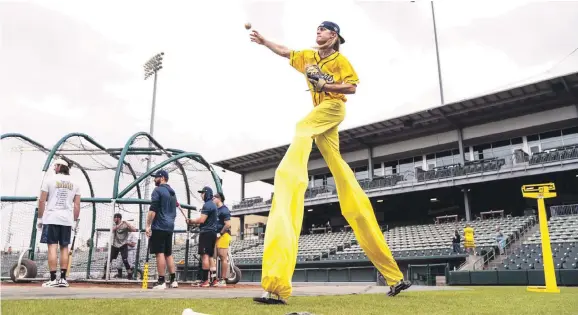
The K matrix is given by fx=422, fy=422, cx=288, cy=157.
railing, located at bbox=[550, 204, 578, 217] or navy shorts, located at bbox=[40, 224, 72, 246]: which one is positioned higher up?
railing, located at bbox=[550, 204, 578, 217]

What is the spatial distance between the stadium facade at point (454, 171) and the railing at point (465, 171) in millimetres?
55

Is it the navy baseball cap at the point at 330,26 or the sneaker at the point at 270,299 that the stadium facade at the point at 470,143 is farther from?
the sneaker at the point at 270,299

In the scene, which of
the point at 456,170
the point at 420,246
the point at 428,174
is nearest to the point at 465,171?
the point at 456,170

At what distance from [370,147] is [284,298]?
29436 mm

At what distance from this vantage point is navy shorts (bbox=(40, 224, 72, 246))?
6023 mm

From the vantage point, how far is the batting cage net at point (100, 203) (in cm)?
902

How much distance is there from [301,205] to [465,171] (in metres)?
23.8

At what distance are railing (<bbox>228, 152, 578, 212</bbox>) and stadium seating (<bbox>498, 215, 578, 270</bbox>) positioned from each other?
366 cm

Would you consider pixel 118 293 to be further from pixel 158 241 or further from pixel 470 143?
pixel 470 143

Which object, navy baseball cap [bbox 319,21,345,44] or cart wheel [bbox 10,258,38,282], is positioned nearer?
navy baseball cap [bbox 319,21,345,44]

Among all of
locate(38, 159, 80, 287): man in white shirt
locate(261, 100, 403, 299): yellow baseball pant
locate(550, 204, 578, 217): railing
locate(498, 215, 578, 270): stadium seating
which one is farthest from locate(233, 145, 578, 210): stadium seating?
locate(38, 159, 80, 287): man in white shirt

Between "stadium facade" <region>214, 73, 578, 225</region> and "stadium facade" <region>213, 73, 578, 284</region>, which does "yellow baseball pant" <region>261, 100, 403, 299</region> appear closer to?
"stadium facade" <region>213, 73, 578, 284</region>

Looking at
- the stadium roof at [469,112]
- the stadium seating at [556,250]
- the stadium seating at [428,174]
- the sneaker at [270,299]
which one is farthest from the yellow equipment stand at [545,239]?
the stadium roof at [469,112]

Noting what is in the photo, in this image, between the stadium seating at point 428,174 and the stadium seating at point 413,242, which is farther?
the stadium seating at point 428,174
